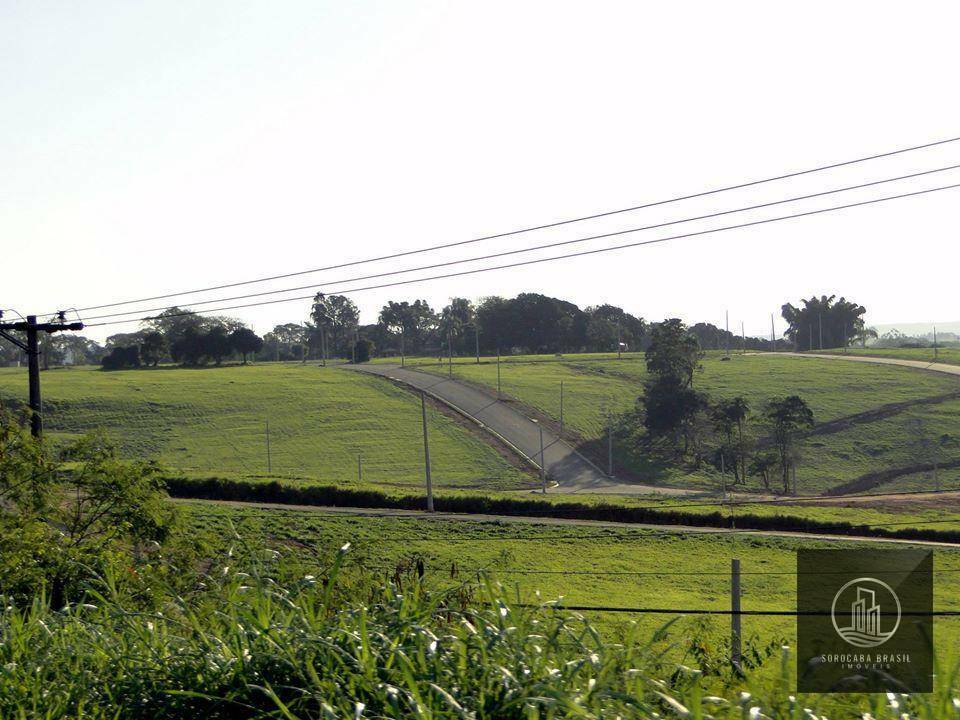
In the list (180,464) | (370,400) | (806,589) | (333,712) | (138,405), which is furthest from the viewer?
(370,400)

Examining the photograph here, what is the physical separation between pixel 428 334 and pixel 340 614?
461ft

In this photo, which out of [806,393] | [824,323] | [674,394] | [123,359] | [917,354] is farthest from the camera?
[824,323]

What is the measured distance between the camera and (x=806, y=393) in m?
80.8

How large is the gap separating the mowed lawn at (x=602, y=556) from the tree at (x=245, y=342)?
199 feet

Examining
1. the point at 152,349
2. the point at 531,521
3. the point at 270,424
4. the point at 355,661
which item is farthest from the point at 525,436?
the point at 355,661

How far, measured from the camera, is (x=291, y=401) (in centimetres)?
8356

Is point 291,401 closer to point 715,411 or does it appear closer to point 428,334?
point 715,411

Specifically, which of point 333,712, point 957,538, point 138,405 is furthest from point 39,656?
point 138,405

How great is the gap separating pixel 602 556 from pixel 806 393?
52802 millimetres

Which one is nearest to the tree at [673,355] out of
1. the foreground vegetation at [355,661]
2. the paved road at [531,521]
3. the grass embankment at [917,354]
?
the paved road at [531,521]

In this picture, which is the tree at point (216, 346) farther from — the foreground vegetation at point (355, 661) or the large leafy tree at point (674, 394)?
the foreground vegetation at point (355, 661)

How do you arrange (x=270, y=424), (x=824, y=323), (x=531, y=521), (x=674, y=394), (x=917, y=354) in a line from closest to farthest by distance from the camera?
(x=531, y=521), (x=674, y=394), (x=270, y=424), (x=917, y=354), (x=824, y=323)

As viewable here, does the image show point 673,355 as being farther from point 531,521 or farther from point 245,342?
point 245,342

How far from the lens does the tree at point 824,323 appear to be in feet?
415
